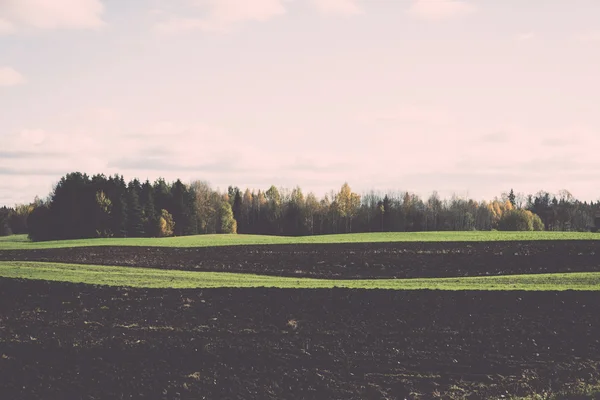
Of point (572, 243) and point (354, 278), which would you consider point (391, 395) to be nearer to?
point (354, 278)

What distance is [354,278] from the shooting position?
37969 millimetres

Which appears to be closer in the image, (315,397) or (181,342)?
(315,397)

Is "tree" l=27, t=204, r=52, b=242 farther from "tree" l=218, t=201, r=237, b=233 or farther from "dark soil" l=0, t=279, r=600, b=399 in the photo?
"dark soil" l=0, t=279, r=600, b=399

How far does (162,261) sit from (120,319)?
22.3 meters

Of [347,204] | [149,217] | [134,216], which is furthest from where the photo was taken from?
[347,204]

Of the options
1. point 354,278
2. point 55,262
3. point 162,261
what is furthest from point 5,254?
point 354,278

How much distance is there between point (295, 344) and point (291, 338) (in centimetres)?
63

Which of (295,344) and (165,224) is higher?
(165,224)

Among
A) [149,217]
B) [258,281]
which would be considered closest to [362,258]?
[258,281]

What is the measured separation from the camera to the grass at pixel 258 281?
2931cm

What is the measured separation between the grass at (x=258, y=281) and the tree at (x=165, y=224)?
51523mm

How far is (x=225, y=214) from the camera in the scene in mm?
112938

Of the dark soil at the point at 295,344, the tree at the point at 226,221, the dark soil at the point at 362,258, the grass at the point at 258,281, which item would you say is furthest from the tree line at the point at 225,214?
the dark soil at the point at 295,344

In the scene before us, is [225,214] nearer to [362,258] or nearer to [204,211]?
[204,211]
